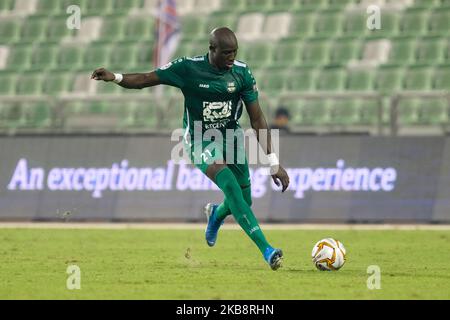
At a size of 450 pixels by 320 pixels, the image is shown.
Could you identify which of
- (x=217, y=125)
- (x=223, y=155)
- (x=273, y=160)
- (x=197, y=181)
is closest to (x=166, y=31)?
(x=197, y=181)

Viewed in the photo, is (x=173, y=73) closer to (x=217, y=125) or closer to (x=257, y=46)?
(x=217, y=125)

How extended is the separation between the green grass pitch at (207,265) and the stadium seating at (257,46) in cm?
470

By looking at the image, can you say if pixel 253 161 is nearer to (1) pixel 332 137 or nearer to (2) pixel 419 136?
(1) pixel 332 137

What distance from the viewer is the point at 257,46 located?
29.5 meters

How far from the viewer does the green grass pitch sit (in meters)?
11.4

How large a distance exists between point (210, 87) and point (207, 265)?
2.20m

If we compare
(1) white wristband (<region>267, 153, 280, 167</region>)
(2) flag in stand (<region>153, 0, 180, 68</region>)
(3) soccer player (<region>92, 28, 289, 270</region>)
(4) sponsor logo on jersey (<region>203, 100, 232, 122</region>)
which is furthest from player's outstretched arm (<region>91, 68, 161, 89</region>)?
(2) flag in stand (<region>153, 0, 180, 68</region>)

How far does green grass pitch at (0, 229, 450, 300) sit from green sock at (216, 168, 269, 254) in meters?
0.54

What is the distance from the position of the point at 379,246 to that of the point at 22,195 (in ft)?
26.1

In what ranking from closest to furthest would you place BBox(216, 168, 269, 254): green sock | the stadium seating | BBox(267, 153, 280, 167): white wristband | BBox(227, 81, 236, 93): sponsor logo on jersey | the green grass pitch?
the green grass pitch → BBox(216, 168, 269, 254): green sock → BBox(267, 153, 280, 167): white wristband → BBox(227, 81, 236, 93): sponsor logo on jersey → the stadium seating

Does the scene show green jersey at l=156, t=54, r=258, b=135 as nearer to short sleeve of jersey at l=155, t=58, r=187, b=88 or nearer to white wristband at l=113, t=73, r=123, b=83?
short sleeve of jersey at l=155, t=58, r=187, b=88
